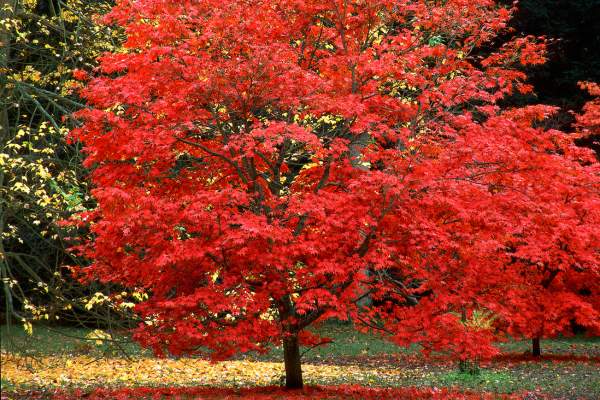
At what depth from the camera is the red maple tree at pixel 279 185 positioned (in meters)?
9.69

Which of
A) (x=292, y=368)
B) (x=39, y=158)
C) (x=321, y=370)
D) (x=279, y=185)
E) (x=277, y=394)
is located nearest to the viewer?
(x=277, y=394)

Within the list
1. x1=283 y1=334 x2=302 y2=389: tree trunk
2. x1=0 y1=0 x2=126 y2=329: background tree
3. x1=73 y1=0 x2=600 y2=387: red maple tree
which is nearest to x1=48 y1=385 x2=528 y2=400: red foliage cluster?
x1=283 y1=334 x2=302 y2=389: tree trunk

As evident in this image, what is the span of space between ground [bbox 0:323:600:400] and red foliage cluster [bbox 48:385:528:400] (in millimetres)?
351

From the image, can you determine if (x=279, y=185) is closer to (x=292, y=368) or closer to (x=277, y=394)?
(x=292, y=368)

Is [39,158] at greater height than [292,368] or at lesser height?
greater

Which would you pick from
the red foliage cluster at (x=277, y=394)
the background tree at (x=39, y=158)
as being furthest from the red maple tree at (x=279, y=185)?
the background tree at (x=39, y=158)

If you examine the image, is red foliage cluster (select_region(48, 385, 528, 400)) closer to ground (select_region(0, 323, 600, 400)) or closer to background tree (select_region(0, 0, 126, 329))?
ground (select_region(0, 323, 600, 400))

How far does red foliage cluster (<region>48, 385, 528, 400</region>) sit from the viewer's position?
10797mm

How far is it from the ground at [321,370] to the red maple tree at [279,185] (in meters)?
1.48

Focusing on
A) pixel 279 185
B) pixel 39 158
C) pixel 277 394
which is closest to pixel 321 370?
pixel 277 394

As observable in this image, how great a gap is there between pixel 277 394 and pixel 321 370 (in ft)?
20.5

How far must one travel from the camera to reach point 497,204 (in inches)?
421

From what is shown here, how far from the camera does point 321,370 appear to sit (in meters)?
17.2

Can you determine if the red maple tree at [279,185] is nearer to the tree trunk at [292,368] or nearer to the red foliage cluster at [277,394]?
the tree trunk at [292,368]
